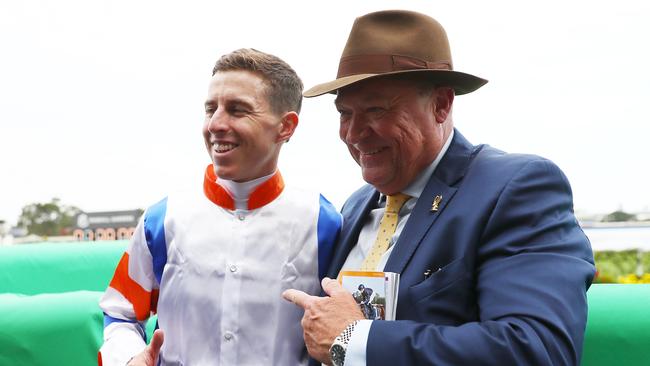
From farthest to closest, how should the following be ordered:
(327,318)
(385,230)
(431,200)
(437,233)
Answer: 1. (385,230)
2. (431,200)
3. (437,233)
4. (327,318)

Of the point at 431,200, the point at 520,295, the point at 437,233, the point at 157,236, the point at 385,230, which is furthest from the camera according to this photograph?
the point at 157,236

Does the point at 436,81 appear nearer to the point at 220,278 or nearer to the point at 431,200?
the point at 431,200

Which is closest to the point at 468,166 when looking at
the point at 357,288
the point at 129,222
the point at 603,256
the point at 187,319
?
the point at 357,288

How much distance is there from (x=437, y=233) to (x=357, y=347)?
15.0 inches

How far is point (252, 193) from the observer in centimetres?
238

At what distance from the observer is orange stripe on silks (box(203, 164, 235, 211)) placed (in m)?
2.39

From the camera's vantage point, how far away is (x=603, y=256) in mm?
8875

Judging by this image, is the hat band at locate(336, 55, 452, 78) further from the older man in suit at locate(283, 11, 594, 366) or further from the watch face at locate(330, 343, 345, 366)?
the watch face at locate(330, 343, 345, 366)

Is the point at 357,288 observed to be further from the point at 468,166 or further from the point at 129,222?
the point at 129,222

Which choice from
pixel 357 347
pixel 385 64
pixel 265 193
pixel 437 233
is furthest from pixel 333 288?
pixel 385 64

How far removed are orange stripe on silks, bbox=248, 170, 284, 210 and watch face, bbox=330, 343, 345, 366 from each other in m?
0.70

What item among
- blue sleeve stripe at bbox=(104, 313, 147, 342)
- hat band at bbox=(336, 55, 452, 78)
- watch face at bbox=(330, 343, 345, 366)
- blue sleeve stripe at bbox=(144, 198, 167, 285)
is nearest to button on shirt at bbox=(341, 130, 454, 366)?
hat band at bbox=(336, 55, 452, 78)

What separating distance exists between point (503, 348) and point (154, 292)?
1.23 metres

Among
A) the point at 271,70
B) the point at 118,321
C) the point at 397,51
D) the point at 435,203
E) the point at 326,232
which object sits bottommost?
the point at 118,321
